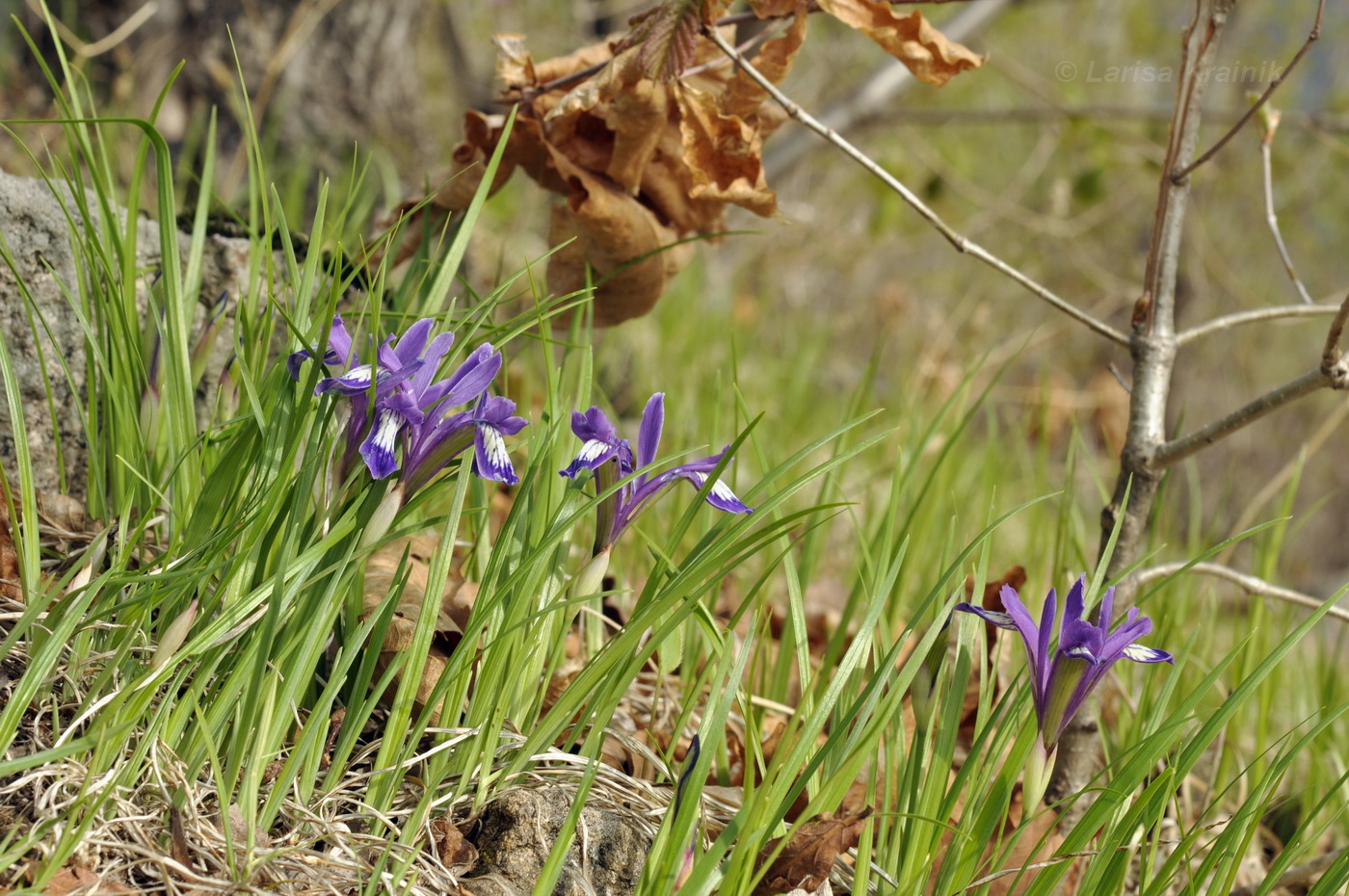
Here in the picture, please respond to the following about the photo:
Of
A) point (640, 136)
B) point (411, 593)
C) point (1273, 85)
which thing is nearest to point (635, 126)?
point (640, 136)

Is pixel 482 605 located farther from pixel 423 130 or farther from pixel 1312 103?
pixel 1312 103

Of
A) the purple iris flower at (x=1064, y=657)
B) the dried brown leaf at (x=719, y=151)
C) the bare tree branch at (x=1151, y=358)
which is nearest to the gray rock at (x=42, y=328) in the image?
the dried brown leaf at (x=719, y=151)

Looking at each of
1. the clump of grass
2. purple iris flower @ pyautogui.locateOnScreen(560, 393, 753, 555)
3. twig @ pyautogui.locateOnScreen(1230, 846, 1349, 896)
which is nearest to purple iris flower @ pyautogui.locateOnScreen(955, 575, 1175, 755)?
the clump of grass

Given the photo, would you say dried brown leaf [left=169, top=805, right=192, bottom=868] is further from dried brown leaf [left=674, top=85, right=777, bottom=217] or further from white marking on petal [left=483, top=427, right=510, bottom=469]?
dried brown leaf [left=674, top=85, right=777, bottom=217]

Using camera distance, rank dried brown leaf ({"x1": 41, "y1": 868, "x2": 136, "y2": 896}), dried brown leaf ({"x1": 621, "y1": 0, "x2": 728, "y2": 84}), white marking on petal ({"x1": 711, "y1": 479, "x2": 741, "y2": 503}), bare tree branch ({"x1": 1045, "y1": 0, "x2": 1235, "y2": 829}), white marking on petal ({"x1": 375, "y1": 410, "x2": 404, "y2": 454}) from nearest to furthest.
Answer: dried brown leaf ({"x1": 41, "y1": 868, "x2": 136, "y2": 896})
white marking on petal ({"x1": 375, "y1": 410, "x2": 404, "y2": 454})
white marking on petal ({"x1": 711, "y1": 479, "x2": 741, "y2": 503})
dried brown leaf ({"x1": 621, "y1": 0, "x2": 728, "y2": 84})
bare tree branch ({"x1": 1045, "y1": 0, "x2": 1235, "y2": 829})

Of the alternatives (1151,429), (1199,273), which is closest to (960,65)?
(1151,429)

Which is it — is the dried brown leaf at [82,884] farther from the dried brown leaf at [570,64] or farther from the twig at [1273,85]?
the twig at [1273,85]

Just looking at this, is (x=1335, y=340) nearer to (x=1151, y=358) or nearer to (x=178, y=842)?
(x=1151, y=358)
